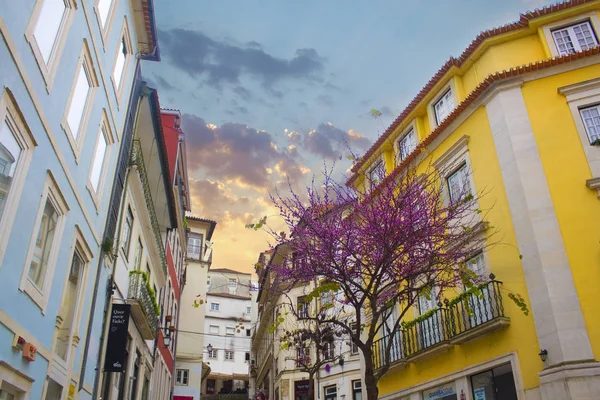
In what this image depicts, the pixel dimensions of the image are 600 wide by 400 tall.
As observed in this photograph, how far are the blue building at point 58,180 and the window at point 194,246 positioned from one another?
26.6m

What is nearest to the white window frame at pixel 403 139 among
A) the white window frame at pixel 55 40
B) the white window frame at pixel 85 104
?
the white window frame at pixel 85 104

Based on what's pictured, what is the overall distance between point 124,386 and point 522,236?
1304 centimetres

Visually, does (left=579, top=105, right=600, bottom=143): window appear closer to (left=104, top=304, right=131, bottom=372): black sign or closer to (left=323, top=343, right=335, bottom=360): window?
(left=104, top=304, right=131, bottom=372): black sign

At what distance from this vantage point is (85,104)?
12.4m

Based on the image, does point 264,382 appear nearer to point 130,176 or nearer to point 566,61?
point 130,176

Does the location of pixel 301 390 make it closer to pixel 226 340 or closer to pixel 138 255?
pixel 138 255

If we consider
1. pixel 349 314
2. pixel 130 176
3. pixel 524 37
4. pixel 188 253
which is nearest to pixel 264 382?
pixel 188 253

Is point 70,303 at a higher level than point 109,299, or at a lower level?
A: lower

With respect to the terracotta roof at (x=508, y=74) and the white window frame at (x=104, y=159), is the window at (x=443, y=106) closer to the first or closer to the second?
the terracotta roof at (x=508, y=74)

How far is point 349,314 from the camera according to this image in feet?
104

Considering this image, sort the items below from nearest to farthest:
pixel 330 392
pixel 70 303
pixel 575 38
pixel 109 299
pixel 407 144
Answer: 1. pixel 70 303
2. pixel 109 299
3. pixel 575 38
4. pixel 407 144
5. pixel 330 392

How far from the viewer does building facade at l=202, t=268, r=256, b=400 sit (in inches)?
2389

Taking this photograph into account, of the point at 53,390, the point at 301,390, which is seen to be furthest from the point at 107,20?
the point at 301,390

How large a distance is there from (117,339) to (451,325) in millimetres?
9356
